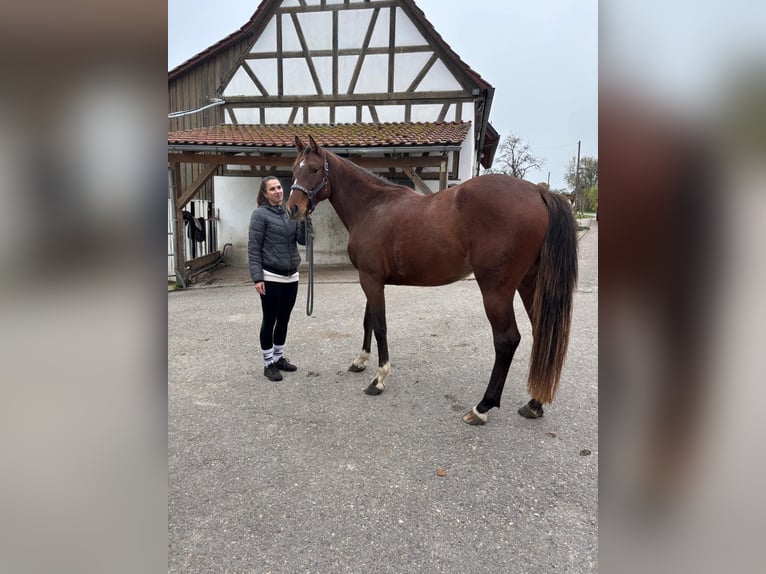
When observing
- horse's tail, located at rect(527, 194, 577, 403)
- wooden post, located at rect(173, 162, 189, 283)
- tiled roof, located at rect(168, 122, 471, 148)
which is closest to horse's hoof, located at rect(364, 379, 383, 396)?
horse's tail, located at rect(527, 194, 577, 403)

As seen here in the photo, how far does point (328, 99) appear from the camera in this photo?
372 inches

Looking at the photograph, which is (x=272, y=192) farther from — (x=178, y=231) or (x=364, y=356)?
(x=178, y=231)

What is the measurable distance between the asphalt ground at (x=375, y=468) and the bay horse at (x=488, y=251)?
0.36 m

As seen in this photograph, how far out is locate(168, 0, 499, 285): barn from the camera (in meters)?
8.88

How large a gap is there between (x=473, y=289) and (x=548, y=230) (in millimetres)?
4957

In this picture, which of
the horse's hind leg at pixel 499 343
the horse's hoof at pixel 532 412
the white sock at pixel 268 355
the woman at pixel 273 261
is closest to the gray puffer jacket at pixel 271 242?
the woman at pixel 273 261

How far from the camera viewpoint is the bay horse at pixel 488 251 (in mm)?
2541

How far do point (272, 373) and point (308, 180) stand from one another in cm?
166

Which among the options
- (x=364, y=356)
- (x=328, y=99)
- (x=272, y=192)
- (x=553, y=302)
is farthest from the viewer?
(x=328, y=99)

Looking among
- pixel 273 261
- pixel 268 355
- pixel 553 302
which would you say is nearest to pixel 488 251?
pixel 553 302

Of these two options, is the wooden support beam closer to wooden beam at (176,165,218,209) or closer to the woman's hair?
wooden beam at (176,165,218,209)

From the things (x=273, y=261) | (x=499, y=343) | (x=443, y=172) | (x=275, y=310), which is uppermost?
(x=443, y=172)
